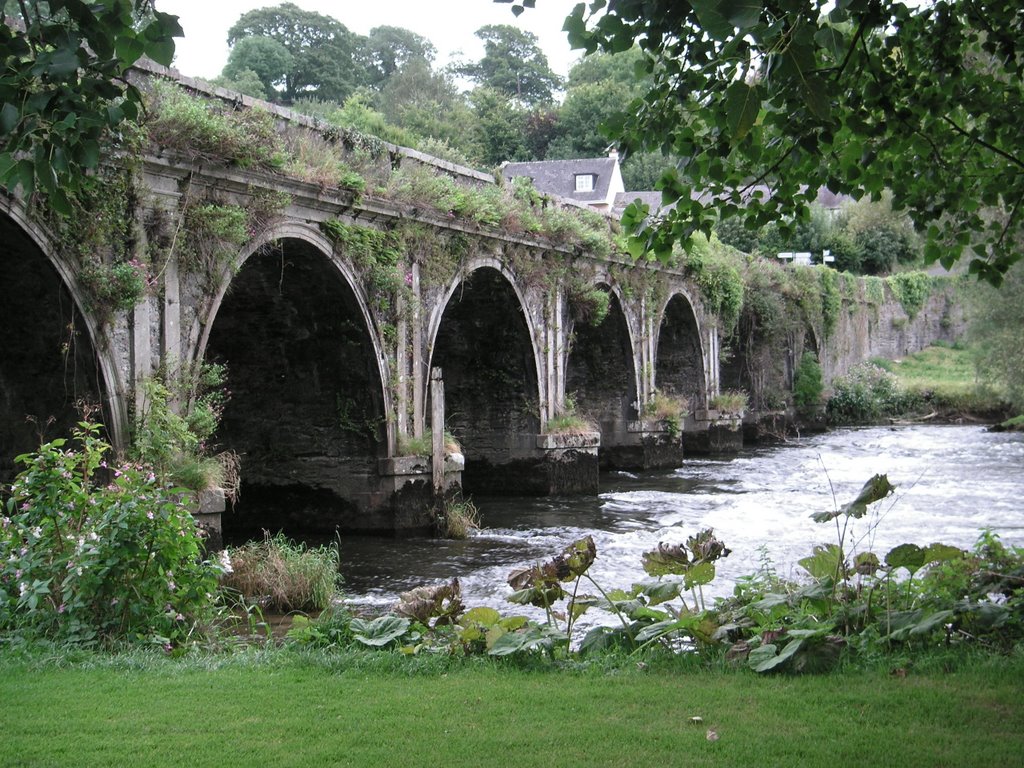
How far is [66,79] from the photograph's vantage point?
3428mm

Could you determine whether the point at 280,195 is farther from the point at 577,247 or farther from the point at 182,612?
the point at 577,247

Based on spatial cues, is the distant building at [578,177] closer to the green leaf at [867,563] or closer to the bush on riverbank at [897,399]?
the bush on riverbank at [897,399]

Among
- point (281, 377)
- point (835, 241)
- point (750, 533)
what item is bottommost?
point (750, 533)

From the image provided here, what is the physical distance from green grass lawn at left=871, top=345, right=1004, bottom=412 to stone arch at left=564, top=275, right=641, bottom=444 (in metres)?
11.1

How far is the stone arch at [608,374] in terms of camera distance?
22.4 meters

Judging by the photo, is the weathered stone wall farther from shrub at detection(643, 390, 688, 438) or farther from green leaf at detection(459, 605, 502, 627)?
green leaf at detection(459, 605, 502, 627)

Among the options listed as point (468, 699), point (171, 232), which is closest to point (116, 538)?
point (468, 699)

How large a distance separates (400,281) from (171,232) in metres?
3.99

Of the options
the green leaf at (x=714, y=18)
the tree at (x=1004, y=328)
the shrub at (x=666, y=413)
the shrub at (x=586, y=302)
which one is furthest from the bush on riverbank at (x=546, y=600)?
the tree at (x=1004, y=328)

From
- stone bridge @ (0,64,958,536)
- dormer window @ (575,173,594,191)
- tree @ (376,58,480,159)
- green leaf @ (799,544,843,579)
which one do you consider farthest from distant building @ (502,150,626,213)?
green leaf @ (799,544,843,579)

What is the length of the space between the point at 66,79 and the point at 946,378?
40.7 meters

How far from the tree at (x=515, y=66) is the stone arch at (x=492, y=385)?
47.5 meters

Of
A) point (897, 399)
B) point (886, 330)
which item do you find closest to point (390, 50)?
point (886, 330)

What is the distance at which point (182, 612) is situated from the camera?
6.23 metres
